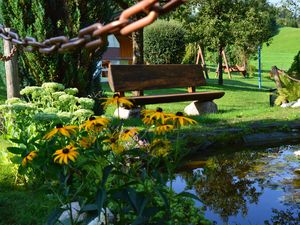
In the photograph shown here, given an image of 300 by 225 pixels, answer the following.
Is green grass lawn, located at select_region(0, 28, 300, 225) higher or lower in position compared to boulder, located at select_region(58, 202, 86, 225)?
lower

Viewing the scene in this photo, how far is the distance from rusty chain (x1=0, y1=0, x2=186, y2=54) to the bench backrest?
8.85 m

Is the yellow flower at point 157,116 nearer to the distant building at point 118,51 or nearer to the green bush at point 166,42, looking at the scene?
the green bush at point 166,42

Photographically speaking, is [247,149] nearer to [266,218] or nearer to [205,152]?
[205,152]

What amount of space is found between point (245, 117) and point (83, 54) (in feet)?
13.4

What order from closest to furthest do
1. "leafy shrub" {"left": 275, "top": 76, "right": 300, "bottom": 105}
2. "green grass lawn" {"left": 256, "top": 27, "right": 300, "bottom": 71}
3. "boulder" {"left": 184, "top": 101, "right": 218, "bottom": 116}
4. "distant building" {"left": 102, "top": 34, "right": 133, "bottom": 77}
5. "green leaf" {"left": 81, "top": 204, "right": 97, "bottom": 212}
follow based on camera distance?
"green leaf" {"left": 81, "top": 204, "right": 97, "bottom": 212} < "boulder" {"left": 184, "top": 101, "right": 218, "bottom": 116} < "leafy shrub" {"left": 275, "top": 76, "right": 300, "bottom": 105} < "distant building" {"left": 102, "top": 34, "right": 133, "bottom": 77} < "green grass lawn" {"left": 256, "top": 27, "right": 300, "bottom": 71}

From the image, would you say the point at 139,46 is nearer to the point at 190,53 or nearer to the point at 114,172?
the point at 114,172

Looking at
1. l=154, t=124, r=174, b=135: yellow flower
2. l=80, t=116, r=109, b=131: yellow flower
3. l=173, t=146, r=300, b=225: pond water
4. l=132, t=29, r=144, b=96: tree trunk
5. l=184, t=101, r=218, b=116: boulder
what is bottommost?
l=173, t=146, r=300, b=225: pond water

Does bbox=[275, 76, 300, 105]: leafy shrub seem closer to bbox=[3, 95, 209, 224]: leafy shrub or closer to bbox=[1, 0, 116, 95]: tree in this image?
bbox=[1, 0, 116, 95]: tree

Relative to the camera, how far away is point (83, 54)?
7.25 meters

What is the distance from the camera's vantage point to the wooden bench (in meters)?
9.85

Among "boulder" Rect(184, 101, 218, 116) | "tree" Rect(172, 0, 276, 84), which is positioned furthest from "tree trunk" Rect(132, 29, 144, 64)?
"tree" Rect(172, 0, 276, 84)

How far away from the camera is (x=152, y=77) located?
34.8 feet

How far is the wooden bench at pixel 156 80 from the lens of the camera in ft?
32.3

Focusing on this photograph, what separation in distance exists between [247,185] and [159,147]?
2.51m
